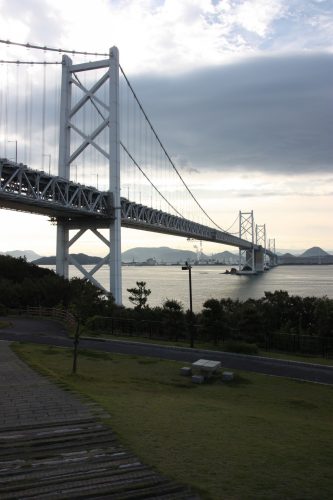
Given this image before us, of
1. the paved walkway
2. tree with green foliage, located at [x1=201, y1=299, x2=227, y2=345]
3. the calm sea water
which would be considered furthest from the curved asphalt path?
the calm sea water

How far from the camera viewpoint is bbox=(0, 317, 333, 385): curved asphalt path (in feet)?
41.5

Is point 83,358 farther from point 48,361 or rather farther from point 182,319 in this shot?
point 182,319

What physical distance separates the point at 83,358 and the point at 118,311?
368 inches

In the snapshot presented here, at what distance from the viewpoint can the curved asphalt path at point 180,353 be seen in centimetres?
1265

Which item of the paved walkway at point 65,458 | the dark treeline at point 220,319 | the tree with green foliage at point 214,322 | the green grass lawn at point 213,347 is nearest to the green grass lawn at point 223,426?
the paved walkway at point 65,458

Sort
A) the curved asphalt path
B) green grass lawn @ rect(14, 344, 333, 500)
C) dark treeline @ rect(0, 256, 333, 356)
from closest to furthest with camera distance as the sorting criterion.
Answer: green grass lawn @ rect(14, 344, 333, 500) < the curved asphalt path < dark treeline @ rect(0, 256, 333, 356)

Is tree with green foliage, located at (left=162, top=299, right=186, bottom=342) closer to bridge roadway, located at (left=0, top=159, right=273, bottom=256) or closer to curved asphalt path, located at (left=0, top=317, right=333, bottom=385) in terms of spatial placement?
curved asphalt path, located at (left=0, top=317, right=333, bottom=385)

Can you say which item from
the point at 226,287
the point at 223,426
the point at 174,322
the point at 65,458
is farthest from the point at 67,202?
the point at 226,287

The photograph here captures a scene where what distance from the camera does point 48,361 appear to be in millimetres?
12391

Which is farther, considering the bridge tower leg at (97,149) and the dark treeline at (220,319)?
the bridge tower leg at (97,149)

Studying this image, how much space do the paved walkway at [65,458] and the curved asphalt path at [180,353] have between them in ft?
23.6

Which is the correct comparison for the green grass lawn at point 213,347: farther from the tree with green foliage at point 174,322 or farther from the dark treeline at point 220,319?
the dark treeline at point 220,319

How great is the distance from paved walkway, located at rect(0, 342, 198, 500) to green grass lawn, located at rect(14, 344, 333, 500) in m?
0.27

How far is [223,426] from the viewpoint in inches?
267
